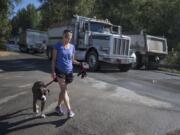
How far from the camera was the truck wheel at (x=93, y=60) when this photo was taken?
A: 2141cm

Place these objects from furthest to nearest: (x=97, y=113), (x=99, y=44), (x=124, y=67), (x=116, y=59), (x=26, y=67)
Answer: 1. (x=124, y=67)
2. (x=99, y=44)
3. (x=116, y=59)
4. (x=26, y=67)
5. (x=97, y=113)

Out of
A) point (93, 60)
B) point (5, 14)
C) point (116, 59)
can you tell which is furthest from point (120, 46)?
point (5, 14)

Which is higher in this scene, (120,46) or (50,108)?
(120,46)

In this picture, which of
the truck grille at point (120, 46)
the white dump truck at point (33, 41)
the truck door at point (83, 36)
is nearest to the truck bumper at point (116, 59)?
the truck grille at point (120, 46)

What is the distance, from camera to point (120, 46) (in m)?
21.9

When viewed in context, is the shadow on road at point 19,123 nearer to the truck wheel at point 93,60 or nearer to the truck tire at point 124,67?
the truck wheel at point 93,60

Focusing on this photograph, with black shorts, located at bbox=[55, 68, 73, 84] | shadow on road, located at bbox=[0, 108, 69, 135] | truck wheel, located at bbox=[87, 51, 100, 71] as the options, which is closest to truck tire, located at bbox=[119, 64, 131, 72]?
truck wheel, located at bbox=[87, 51, 100, 71]

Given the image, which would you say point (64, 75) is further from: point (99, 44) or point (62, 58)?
point (99, 44)

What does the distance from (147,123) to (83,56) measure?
13.8 metres

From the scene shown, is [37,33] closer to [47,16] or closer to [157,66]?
[47,16]

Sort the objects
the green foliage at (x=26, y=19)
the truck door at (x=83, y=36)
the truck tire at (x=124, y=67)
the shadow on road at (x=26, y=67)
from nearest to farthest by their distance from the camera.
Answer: the shadow on road at (x=26, y=67) < the truck tire at (x=124, y=67) < the truck door at (x=83, y=36) < the green foliage at (x=26, y=19)

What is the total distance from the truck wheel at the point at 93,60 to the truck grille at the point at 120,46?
3.40ft

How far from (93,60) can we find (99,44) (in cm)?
90

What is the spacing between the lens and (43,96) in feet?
29.9
